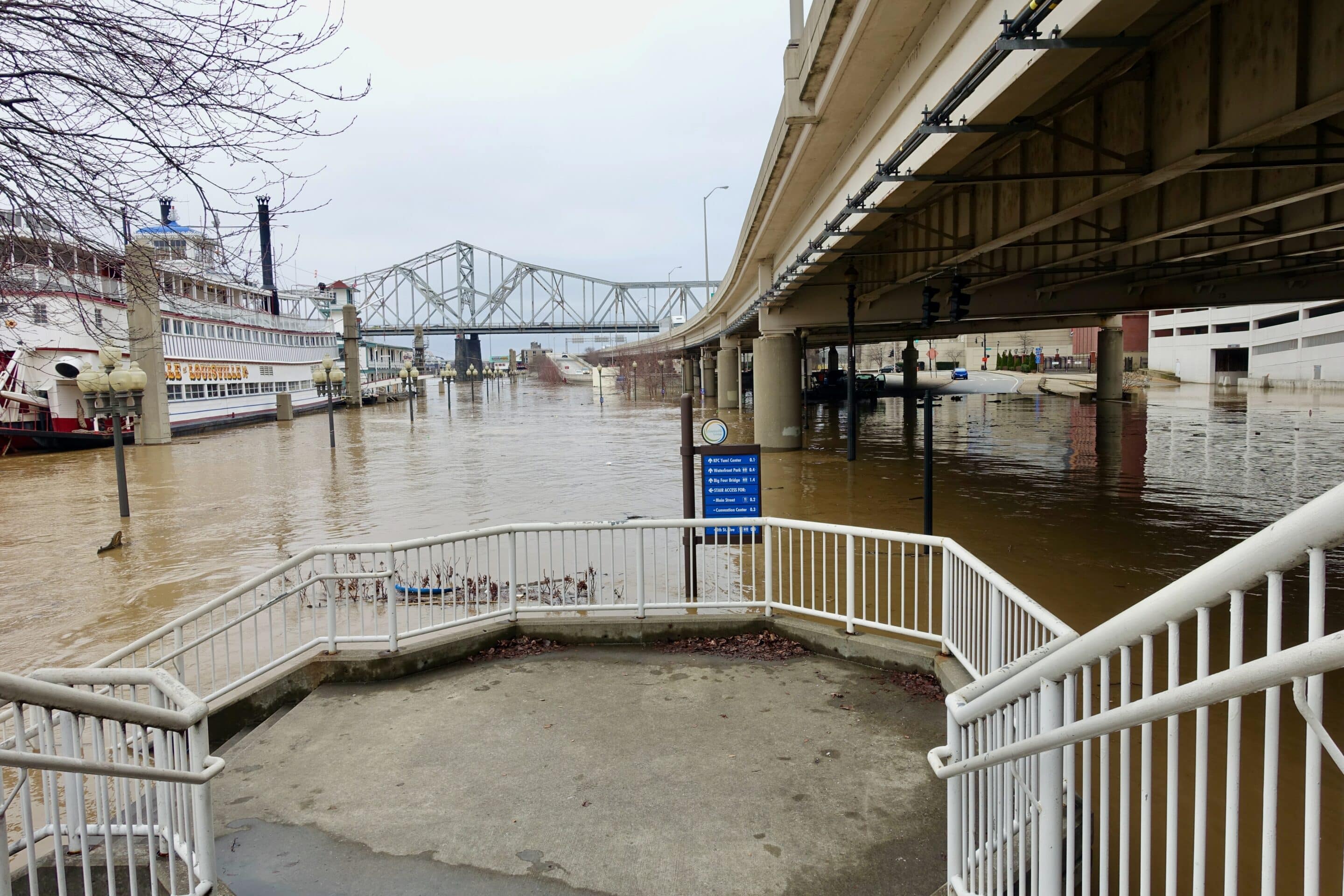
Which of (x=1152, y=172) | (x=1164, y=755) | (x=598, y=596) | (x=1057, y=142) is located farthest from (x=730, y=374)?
(x=1164, y=755)

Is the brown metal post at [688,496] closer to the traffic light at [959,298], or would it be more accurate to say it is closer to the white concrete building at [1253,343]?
the traffic light at [959,298]

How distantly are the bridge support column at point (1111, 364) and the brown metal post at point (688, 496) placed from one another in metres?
45.2

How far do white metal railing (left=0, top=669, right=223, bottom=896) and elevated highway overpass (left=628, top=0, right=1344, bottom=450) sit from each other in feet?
21.5

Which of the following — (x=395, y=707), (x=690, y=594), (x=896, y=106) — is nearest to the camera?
(x=395, y=707)

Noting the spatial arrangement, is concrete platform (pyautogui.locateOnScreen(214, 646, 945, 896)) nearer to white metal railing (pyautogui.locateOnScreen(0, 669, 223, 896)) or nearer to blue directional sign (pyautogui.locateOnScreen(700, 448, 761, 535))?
white metal railing (pyautogui.locateOnScreen(0, 669, 223, 896))

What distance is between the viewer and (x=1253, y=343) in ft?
220

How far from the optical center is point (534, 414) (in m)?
55.9

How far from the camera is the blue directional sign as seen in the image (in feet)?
30.9

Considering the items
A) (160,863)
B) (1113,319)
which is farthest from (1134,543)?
(1113,319)

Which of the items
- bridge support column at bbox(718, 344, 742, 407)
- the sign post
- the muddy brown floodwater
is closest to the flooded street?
the muddy brown floodwater

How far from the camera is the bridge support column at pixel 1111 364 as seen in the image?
161 ft

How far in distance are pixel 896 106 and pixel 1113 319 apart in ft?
144

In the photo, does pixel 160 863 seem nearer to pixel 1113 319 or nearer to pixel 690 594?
pixel 690 594

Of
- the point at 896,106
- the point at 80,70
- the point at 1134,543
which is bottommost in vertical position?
the point at 1134,543
